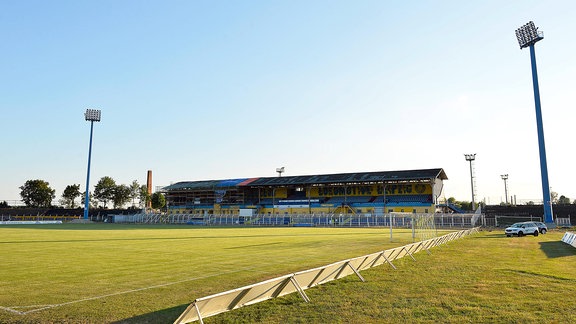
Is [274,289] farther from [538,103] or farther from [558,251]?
[538,103]

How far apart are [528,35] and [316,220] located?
1682 inches

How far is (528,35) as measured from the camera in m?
61.0

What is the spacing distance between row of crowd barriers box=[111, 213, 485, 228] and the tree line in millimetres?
38669

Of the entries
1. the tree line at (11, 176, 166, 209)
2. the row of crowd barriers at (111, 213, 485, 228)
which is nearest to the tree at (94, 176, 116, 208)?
the tree line at (11, 176, 166, 209)

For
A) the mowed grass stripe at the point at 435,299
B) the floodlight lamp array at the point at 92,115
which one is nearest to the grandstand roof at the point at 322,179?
the floodlight lamp array at the point at 92,115

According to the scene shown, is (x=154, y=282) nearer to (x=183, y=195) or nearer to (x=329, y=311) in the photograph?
(x=329, y=311)

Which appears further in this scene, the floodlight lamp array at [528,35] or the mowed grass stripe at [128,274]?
the floodlight lamp array at [528,35]

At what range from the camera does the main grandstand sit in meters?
77.4

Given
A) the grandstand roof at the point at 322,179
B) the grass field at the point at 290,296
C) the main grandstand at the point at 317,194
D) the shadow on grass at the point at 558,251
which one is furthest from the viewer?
the main grandstand at the point at 317,194

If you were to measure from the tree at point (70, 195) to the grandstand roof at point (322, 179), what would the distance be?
43613mm

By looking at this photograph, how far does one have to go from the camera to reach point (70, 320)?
7965 mm

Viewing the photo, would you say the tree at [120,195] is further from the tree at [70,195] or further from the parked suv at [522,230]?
the parked suv at [522,230]

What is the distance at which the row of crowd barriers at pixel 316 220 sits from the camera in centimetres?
5503

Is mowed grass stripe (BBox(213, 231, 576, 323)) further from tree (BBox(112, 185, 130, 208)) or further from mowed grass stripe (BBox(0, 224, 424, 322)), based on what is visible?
tree (BBox(112, 185, 130, 208))
